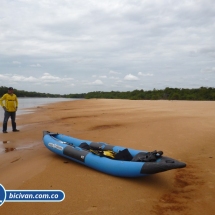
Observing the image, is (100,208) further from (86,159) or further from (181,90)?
(181,90)

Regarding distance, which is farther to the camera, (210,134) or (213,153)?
(210,134)

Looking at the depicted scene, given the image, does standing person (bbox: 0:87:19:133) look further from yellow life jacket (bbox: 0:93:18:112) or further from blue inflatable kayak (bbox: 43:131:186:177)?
blue inflatable kayak (bbox: 43:131:186:177)

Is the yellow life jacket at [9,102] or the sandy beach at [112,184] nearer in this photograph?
the sandy beach at [112,184]

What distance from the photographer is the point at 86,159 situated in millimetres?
4746

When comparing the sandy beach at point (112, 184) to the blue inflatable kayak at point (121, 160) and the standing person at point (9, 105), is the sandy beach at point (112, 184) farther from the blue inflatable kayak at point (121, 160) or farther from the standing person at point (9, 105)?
the standing person at point (9, 105)

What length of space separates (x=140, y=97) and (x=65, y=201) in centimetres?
5746

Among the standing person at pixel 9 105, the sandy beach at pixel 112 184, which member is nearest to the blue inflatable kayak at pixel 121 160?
the sandy beach at pixel 112 184

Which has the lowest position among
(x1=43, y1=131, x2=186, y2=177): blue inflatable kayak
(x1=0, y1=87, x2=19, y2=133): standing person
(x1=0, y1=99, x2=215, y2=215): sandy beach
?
(x1=0, y1=99, x2=215, y2=215): sandy beach

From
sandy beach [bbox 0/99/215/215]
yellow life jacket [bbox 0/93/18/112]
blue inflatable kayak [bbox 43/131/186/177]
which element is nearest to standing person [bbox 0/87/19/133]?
yellow life jacket [bbox 0/93/18/112]

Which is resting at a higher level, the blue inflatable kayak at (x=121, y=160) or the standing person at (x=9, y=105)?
the standing person at (x=9, y=105)

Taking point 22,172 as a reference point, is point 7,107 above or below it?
above

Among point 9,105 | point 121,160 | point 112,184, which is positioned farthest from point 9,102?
point 112,184

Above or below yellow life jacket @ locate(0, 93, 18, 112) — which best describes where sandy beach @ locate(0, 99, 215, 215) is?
below

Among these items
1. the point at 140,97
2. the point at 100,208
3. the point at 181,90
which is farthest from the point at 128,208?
the point at 140,97
